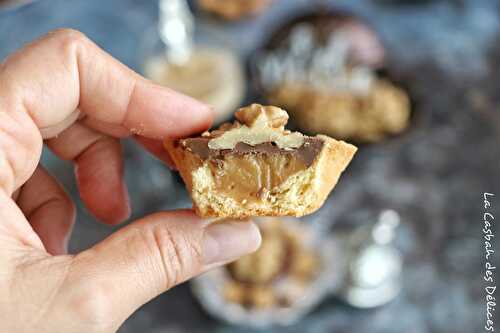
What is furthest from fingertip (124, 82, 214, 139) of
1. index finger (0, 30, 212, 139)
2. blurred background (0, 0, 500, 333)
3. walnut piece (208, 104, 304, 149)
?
blurred background (0, 0, 500, 333)

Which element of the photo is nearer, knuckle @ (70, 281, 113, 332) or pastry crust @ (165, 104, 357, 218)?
A: knuckle @ (70, 281, 113, 332)

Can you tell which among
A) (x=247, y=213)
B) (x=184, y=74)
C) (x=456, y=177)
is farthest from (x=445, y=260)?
(x=184, y=74)

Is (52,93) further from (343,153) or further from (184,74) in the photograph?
(184,74)

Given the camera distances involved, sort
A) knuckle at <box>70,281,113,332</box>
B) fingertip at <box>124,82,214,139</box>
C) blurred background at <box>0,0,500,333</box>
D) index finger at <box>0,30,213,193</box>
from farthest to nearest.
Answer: blurred background at <box>0,0,500,333</box>
fingertip at <box>124,82,214,139</box>
index finger at <box>0,30,213,193</box>
knuckle at <box>70,281,113,332</box>

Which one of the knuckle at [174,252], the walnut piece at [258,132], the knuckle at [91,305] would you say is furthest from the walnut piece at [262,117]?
the knuckle at [91,305]

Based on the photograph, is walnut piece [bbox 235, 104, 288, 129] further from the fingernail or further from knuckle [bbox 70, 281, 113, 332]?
knuckle [bbox 70, 281, 113, 332]

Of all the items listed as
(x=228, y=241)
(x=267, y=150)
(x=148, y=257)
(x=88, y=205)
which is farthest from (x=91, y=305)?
(x=88, y=205)

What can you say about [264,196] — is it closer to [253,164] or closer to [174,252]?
[253,164]
